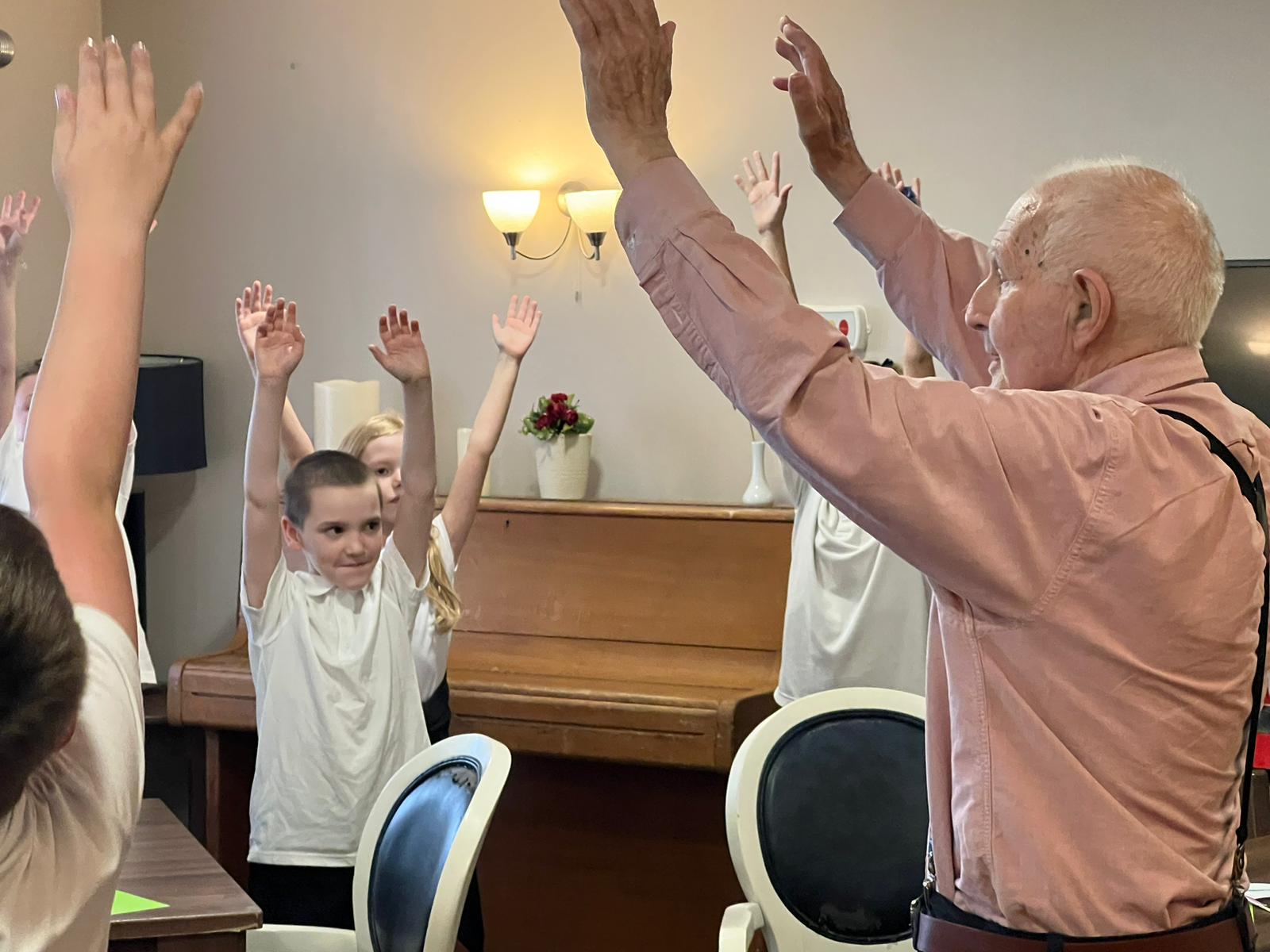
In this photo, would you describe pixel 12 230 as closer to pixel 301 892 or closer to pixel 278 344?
pixel 278 344

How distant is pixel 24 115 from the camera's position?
184 inches

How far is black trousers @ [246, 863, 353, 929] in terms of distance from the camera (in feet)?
8.69

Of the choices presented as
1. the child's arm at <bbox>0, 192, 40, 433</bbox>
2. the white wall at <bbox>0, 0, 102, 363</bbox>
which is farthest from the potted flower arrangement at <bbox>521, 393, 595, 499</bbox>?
the child's arm at <bbox>0, 192, 40, 433</bbox>

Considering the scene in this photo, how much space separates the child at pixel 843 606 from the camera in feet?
11.0

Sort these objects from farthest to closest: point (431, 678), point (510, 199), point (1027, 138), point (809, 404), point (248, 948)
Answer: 1. point (510, 199)
2. point (1027, 138)
3. point (431, 678)
4. point (248, 948)
5. point (809, 404)

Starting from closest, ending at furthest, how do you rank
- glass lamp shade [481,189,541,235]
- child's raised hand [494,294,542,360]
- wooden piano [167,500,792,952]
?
child's raised hand [494,294,542,360] < wooden piano [167,500,792,952] < glass lamp shade [481,189,541,235]

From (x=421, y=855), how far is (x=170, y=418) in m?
3.01

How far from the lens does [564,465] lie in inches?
176

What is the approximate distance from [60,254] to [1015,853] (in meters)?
4.50

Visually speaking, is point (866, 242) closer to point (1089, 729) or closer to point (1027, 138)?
point (1089, 729)

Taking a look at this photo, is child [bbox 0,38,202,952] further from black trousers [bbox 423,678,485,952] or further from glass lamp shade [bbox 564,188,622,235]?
glass lamp shade [bbox 564,188,622,235]

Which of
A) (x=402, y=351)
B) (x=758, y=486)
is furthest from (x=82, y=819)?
(x=758, y=486)

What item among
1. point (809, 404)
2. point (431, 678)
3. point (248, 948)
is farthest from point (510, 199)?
point (809, 404)

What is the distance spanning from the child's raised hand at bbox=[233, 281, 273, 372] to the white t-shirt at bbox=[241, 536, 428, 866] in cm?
46
